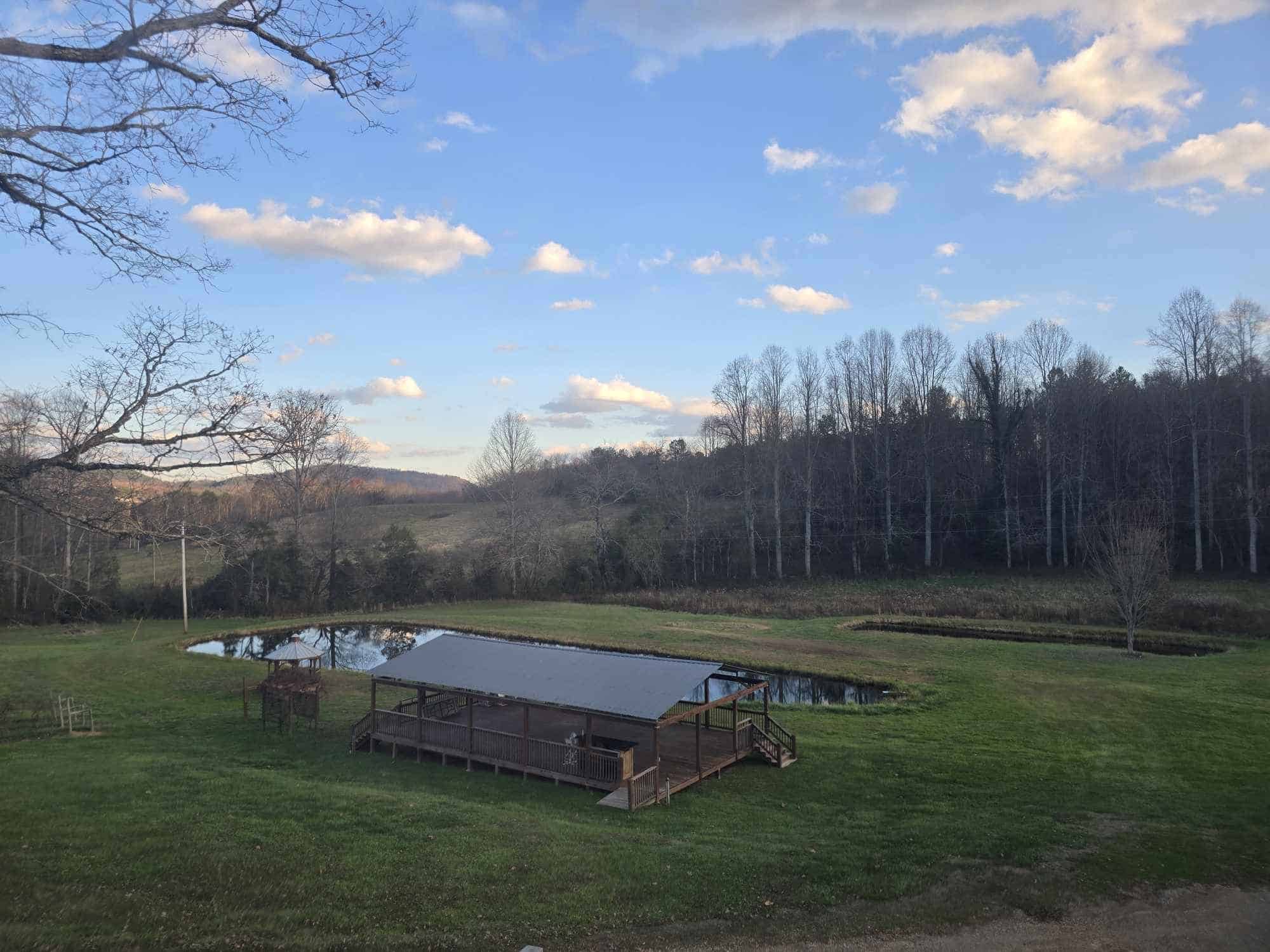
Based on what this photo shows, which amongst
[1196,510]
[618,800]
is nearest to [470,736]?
[618,800]

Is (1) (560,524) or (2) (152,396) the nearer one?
(2) (152,396)

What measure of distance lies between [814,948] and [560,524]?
5217 centimetres

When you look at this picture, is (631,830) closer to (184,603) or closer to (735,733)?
(735,733)

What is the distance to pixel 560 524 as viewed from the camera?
60062 mm

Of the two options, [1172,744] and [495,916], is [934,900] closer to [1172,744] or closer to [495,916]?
[495,916]

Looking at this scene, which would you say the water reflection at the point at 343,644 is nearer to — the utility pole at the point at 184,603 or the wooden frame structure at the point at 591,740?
the utility pole at the point at 184,603

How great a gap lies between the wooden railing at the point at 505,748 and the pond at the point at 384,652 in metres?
5.71

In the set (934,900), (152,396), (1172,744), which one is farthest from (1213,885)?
(152,396)

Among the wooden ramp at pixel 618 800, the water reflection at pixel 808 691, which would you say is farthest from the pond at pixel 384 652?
the wooden ramp at pixel 618 800

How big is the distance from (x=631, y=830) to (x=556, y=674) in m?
5.56

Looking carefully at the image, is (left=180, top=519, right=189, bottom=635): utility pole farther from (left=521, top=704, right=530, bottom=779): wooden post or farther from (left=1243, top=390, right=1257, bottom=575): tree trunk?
(left=1243, top=390, right=1257, bottom=575): tree trunk

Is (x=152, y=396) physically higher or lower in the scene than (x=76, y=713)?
higher

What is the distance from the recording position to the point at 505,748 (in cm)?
1736

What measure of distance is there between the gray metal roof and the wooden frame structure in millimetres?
222
